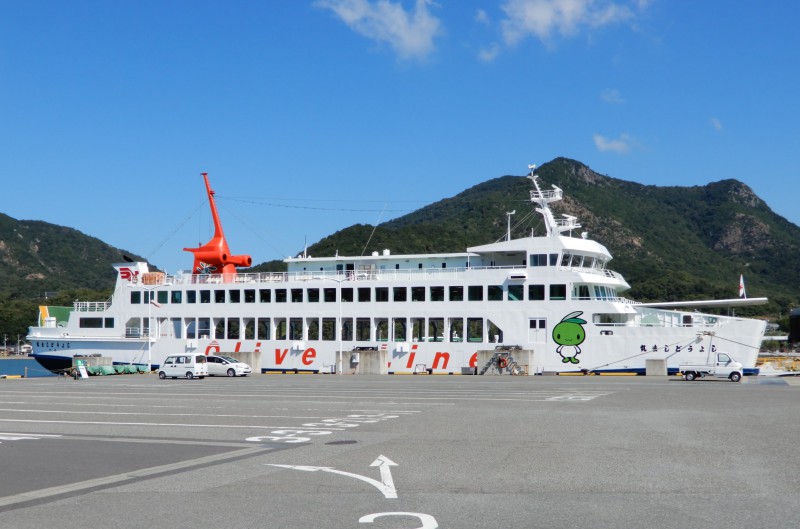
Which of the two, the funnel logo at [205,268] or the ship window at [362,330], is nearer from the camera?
the ship window at [362,330]

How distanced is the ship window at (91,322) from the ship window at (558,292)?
30775 mm

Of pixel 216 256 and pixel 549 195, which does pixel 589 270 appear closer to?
pixel 549 195

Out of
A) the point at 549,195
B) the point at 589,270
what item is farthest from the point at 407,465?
the point at 549,195

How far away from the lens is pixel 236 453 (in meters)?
12.9

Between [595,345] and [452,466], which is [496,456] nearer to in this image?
[452,466]

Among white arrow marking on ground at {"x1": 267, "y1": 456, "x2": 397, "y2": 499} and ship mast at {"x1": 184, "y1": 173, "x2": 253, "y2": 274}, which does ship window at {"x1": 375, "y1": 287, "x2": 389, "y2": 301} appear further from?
white arrow marking on ground at {"x1": 267, "y1": 456, "x2": 397, "y2": 499}

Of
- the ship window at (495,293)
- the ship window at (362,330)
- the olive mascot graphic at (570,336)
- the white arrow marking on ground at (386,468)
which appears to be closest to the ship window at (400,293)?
the ship window at (495,293)

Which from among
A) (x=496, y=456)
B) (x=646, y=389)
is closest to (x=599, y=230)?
(x=646, y=389)

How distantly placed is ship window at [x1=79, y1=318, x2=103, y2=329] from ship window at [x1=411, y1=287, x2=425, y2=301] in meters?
22.4

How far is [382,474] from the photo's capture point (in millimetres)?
10453

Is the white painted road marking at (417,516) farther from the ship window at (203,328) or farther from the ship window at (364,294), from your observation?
the ship window at (203,328)

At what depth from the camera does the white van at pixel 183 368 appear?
1594 inches

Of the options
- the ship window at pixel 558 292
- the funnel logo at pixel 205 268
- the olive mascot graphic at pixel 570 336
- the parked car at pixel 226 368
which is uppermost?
the funnel logo at pixel 205 268

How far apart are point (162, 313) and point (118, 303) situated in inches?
140
